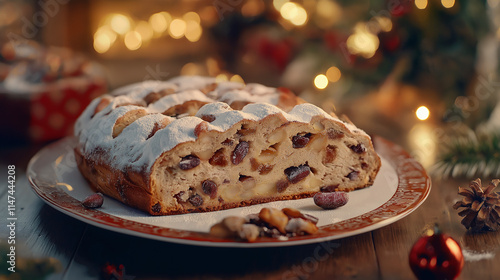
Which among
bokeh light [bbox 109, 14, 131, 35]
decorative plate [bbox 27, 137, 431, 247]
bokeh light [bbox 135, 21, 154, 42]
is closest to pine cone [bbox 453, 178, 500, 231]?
decorative plate [bbox 27, 137, 431, 247]

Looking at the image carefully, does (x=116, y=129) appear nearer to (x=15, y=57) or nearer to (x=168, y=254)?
(x=168, y=254)

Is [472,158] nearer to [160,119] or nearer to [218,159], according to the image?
[218,159]

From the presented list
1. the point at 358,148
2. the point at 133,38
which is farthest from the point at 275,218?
the point at 133,38

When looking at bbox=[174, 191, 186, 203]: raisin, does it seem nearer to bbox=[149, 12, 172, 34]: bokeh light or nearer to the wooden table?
the wooden table

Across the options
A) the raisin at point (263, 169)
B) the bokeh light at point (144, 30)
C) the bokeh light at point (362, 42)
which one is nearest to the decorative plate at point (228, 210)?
the raisin at point (263, 169)

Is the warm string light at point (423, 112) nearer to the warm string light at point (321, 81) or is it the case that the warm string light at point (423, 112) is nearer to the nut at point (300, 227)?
the warm string light at point (321, 81)

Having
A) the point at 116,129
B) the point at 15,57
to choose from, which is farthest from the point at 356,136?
the point at 15,57
